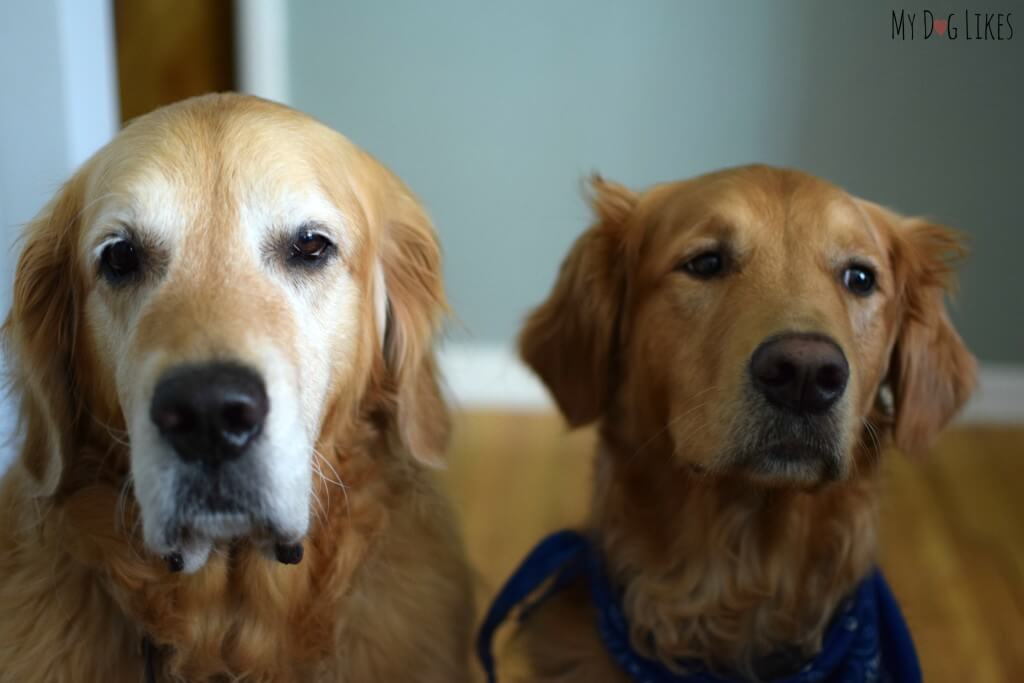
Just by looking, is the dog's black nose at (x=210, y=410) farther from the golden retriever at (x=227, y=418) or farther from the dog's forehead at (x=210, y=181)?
the dog's forehead at (x=210, y=181)

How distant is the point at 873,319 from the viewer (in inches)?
69.1

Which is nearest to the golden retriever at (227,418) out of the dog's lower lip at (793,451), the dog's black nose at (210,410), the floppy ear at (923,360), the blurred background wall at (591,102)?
the dog's black nose at (210,410)

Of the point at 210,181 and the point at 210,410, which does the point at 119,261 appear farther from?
the point at 210,410

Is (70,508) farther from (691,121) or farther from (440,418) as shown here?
(691,121)

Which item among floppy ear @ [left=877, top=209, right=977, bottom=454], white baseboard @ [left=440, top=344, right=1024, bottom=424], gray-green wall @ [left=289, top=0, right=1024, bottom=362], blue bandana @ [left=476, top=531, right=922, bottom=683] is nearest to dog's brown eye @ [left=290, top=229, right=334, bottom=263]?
blue bandana @ [left=476, top=531, right=922, bottom=683]

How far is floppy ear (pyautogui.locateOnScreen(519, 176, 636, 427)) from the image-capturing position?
6.22 feet

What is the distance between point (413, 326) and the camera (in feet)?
5.72

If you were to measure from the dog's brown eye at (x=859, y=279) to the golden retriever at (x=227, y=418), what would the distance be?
0.70 metres

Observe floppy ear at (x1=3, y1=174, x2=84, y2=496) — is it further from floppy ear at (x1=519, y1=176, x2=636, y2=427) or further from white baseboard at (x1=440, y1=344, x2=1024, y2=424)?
white baseboard at (x1=440, y1=344, x2=1024, y2=424)

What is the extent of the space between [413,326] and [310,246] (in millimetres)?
287

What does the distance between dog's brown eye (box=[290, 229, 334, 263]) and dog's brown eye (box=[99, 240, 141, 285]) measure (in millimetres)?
219

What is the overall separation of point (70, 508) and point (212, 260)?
46cm

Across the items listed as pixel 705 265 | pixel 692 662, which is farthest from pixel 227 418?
pixel 692 662

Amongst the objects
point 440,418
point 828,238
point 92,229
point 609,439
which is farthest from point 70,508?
Result: point 828,238
